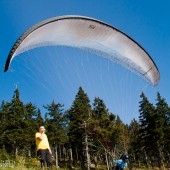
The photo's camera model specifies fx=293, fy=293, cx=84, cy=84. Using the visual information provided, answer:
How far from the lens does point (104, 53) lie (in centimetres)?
1346

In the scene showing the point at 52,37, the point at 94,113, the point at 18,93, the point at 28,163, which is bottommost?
the point at 28,163

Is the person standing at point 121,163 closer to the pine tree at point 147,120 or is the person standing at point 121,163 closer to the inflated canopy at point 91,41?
the inflated canopy at point 91,41

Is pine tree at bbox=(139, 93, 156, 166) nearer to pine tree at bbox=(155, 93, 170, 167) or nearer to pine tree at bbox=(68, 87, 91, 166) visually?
pine tree at bbox=(155, 93, 170, 167)

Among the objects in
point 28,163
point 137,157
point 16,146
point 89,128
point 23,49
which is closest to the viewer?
point 28,163

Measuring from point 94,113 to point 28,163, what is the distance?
141 feet

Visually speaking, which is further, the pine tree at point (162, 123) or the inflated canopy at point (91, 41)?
the pine tree at point (162, 123)

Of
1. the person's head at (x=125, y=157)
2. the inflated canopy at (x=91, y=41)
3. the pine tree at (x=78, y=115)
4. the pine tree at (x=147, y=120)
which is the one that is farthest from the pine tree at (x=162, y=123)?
the person's head at (x=125, y=157)

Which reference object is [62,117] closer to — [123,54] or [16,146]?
[16,146]

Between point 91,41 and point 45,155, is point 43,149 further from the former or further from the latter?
point 91,41

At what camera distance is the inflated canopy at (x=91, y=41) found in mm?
10156

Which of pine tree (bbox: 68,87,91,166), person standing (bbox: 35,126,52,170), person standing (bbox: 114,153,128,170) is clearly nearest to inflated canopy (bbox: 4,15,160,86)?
person standing (bbox: 35,126,52,170)

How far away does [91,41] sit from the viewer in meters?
13.0

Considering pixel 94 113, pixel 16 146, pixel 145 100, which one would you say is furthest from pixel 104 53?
pixel 16 146

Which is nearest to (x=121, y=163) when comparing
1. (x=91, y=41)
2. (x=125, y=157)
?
(x=125, y=157)
